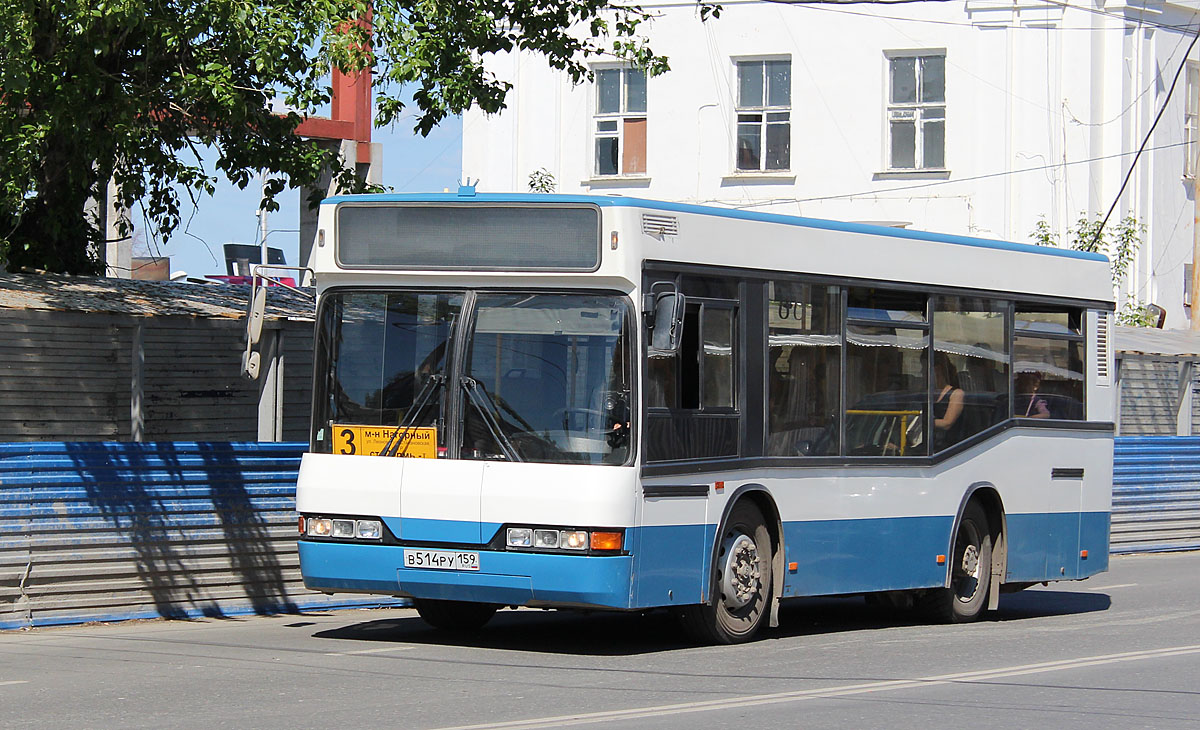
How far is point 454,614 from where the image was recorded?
480 inches

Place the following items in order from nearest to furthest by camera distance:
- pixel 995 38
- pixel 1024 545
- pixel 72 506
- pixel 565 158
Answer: pixel 72 506 < pixel 1024 545 < pixel 995 38 < pixel 565 158

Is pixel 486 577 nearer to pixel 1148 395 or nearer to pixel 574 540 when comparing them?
pixel 574 540

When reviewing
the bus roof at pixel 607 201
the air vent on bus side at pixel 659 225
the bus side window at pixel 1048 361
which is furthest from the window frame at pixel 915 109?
the air vent on bus side at pixel 659 225

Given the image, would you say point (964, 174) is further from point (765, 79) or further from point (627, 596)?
point (627, 596)

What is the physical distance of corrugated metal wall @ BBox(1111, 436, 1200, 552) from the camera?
21.0 m

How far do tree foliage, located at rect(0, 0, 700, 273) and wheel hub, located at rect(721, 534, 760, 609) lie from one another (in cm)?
522

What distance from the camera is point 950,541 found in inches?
525

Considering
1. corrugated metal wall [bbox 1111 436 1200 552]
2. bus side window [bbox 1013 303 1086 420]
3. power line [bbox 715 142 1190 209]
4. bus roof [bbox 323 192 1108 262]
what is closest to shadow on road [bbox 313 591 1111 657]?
bus side window [bbox 1013 303 1086 420]

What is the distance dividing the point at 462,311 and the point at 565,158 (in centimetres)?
2439

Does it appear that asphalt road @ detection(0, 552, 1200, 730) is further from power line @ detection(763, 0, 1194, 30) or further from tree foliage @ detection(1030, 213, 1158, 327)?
power line @ detection(763, 0, 1194, 30)

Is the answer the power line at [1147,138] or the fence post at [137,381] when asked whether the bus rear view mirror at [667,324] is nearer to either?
the fence post at [137,381]

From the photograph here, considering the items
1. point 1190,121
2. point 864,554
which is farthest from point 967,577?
point 1190,121

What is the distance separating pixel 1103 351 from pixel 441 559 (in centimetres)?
676

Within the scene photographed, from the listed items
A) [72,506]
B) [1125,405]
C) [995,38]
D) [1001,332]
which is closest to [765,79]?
[995,38]
